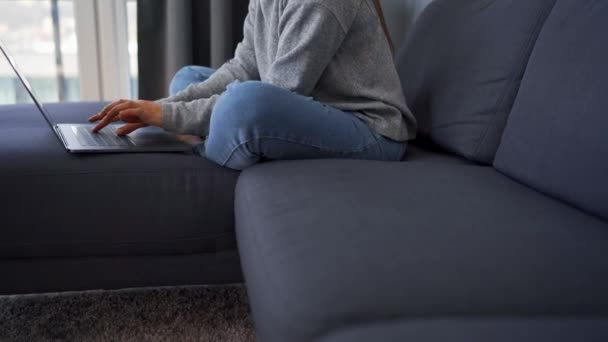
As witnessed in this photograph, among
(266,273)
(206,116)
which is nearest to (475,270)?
(266,273)

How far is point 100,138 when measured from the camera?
3.53 ft

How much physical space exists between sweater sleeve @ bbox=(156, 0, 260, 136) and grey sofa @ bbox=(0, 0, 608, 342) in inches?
3.8

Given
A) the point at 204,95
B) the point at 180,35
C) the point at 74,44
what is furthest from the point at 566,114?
the point at 74,44

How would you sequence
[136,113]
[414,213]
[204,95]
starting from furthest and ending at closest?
1. [204,95]
2. [136,113]
3. [414,213]

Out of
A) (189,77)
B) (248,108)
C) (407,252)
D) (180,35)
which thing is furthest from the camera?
(180,35)

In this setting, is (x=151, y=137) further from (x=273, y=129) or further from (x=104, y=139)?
(x=273, y=129)

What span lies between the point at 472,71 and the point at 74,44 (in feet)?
7.05

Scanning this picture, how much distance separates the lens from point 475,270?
0.54 metres

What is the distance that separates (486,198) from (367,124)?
0.38m

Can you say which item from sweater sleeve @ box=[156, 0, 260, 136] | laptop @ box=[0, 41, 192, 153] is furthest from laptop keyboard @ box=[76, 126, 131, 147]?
sweater sleeve @ box=[156, 0, 260, 136]

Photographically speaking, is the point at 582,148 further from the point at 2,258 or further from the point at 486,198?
the point at 2,258

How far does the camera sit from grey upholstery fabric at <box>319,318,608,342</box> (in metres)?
0.43

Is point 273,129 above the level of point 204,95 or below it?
above

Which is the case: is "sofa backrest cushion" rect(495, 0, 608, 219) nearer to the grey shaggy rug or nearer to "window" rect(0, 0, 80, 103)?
the grey shaggy rug
